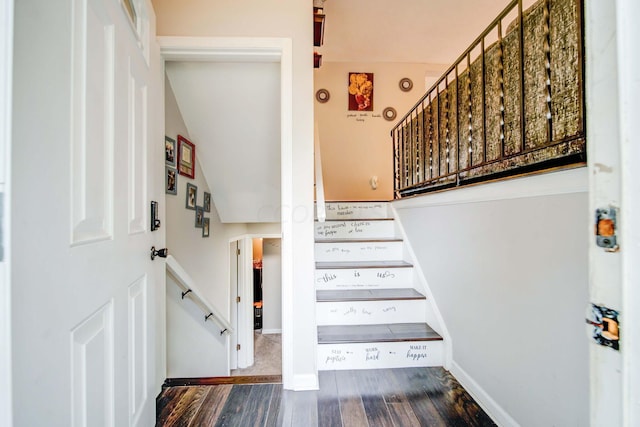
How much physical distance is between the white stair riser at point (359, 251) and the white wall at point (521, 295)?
727mm

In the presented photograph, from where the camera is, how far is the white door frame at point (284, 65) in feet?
5.42

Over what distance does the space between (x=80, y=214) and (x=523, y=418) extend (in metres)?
1.78

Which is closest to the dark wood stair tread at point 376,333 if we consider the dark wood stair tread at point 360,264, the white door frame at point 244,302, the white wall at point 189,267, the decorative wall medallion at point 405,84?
the dark wood stair tread at point 360,264

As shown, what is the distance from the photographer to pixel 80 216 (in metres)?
0.74

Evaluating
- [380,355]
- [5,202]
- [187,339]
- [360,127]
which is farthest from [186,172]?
[360,127]

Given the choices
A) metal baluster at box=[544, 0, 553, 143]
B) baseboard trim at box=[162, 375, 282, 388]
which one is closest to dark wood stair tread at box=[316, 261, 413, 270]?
baseboard trim at box=[162, 375, 282, 388]

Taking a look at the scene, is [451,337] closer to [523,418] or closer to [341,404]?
[523,418]

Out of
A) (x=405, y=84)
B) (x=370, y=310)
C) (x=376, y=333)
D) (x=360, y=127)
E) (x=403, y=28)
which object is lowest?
(x=376, y=333)

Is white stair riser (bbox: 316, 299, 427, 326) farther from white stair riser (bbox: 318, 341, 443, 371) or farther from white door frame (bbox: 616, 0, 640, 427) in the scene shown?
white door frame (bbox: 616, 0, 640, 427)

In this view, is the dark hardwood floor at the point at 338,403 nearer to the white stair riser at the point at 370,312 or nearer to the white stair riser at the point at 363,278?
the white stair riser at the point at 370,312

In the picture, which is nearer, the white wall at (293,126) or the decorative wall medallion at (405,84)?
the white wall at (293,126)

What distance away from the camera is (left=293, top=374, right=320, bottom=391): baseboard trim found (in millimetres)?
1654

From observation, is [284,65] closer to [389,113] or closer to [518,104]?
[518,104]

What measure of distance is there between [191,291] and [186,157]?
104 centimetres
